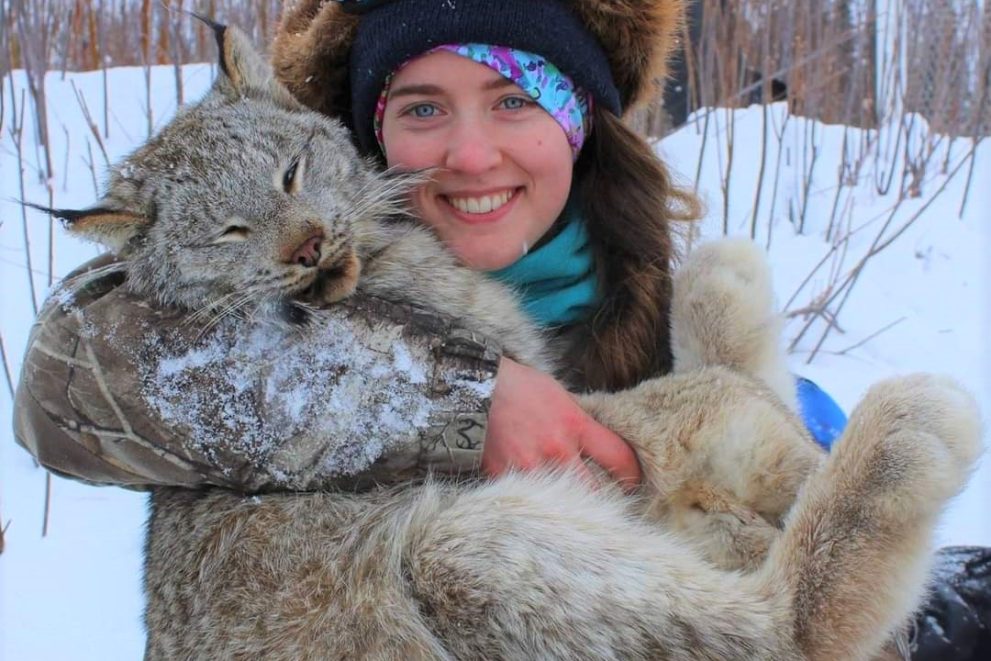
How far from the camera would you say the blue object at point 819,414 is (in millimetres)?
2893

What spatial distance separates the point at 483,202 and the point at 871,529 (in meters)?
1.34

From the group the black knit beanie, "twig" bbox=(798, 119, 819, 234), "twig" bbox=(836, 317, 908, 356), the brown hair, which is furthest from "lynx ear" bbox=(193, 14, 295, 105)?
"twig" bbox=(798, 119, 819, 234)

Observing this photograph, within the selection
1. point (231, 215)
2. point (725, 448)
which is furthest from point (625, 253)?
point (231, 215)

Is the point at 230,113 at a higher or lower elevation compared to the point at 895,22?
lower

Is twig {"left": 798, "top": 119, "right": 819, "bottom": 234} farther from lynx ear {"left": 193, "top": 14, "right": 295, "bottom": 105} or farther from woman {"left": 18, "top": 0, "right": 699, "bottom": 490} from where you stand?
lynx ear {"left": 193, "top": 14, "right": 295, "bottom": 105}

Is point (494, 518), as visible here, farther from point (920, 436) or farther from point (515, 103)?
point (515, 103)

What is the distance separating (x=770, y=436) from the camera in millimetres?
2111

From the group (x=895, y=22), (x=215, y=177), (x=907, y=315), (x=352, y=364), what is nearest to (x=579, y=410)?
(x=352, y=364)

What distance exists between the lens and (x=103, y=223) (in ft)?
7.06

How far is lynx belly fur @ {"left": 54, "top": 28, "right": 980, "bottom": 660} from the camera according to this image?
1785 mm

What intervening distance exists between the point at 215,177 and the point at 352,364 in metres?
0.63

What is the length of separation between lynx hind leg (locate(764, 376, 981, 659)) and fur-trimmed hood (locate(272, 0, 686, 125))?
1.38 metres

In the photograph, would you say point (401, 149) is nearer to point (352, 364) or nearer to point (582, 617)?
point (352, 364)

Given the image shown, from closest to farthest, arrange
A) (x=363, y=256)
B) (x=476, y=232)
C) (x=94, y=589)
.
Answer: (x=363, y=256) → (x=476, y=232) → (x=94, y=589)
